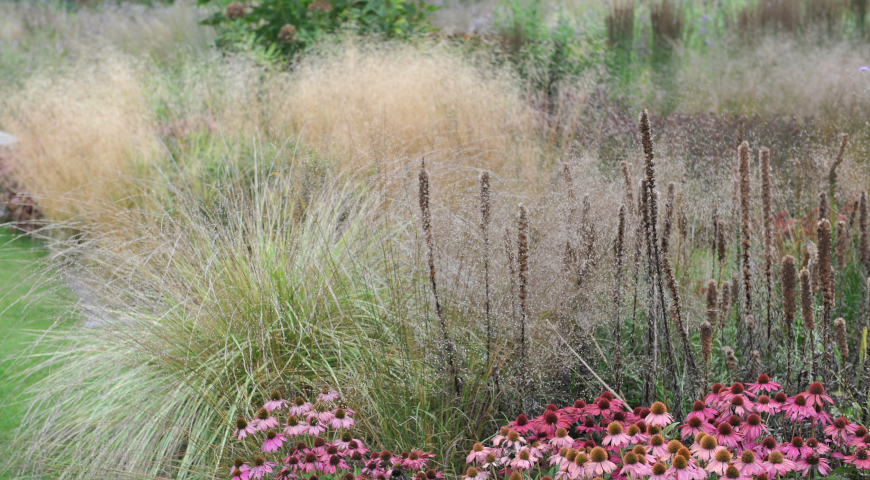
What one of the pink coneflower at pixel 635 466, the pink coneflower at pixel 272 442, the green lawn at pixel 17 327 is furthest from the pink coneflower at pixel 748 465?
the green lawn at pixel 17 327

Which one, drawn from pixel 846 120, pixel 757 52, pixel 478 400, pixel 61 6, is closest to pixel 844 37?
pixel 757 52

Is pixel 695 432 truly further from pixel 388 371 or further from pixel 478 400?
pixel 388 371

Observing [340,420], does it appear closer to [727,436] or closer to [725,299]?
[727,436]

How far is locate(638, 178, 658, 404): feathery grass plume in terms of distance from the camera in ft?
7.30

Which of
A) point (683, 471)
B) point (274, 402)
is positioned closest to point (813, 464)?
point (683, 471)

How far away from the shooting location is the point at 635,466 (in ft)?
5.50

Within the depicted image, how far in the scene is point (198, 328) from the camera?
3.00m

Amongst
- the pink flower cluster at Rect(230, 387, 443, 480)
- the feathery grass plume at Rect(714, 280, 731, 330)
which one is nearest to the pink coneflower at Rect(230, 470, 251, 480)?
the pink flower cluster at Rect(230, 387, 443, 480)

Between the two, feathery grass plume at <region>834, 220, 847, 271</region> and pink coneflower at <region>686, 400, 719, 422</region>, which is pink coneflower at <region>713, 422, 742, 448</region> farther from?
feathery grass plume at <region>834, 220, 847, 271</region>

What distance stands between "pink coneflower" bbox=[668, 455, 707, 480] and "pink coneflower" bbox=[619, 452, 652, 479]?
54mm

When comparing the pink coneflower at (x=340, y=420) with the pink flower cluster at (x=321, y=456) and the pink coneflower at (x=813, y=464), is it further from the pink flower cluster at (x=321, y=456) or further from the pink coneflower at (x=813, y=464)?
the pink coneflower at (x=813, y=464)

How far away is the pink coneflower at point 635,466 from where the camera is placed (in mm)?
1666

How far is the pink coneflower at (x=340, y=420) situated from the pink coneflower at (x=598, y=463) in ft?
2.29

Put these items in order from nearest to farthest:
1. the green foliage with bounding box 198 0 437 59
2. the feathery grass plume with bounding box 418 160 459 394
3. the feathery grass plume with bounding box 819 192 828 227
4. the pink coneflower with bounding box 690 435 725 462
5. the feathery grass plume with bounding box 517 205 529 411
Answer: the pink coneflower with bounding box 690 435 725 462 < the feathery grass plume with bounding box 517 205 529 411 < the feathery grass plume with bounding box 418 160 459 394 < the feathery grass plume with bounding box 819 192 828 227 < the green foliage with bounding box 198 0 437 59
